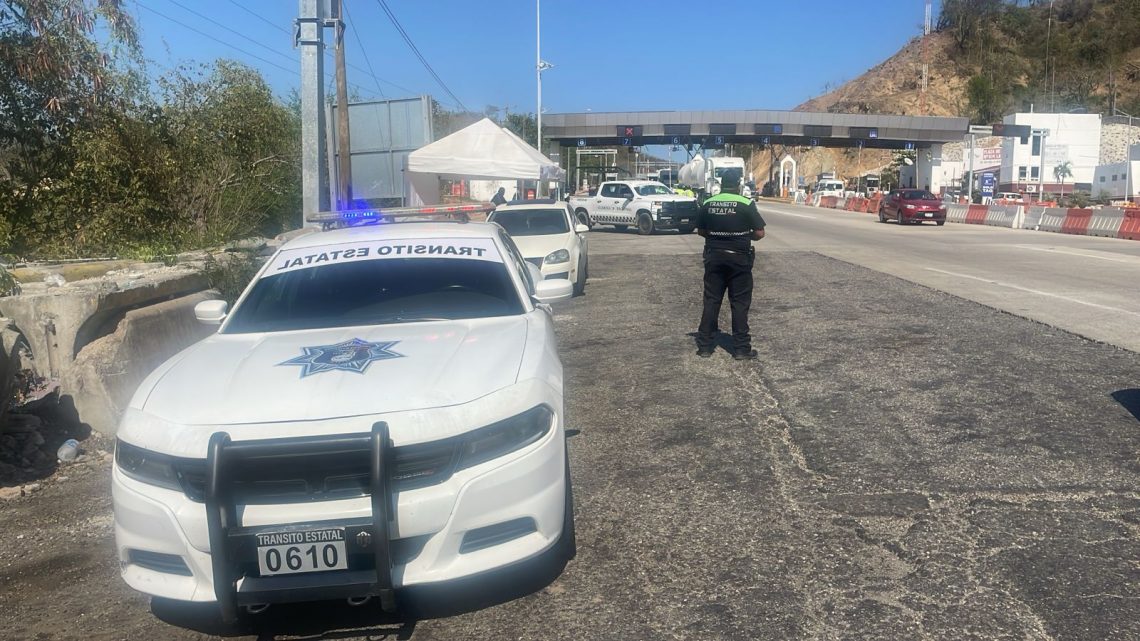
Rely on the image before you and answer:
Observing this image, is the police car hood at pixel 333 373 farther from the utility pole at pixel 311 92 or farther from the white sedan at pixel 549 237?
the white sedan at pixel 549 237

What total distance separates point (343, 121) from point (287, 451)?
16793 millimetres

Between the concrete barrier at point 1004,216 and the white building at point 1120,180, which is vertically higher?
the white building at point 1120,180

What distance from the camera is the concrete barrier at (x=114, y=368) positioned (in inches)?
258

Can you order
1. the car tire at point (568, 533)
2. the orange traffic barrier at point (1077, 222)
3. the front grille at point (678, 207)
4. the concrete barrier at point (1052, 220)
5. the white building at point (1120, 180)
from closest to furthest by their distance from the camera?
the car tire at point (568, 533)
the front grille at point (678, 207)
the orange traffic barrier at point (1077, 222)
the concrete barrier at point (1052, 220)
the white building at point (1120, 180)

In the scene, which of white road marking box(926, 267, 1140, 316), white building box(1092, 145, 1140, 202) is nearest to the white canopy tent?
white road marking box(926, 267, 1140, 316)

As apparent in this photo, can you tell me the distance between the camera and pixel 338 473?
3.33 m

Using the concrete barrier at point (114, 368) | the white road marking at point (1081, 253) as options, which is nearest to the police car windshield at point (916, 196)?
the white road marking at point (1081, 253)

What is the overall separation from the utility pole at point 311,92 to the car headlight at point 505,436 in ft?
30.7

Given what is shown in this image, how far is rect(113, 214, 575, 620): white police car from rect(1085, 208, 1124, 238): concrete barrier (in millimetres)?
29237

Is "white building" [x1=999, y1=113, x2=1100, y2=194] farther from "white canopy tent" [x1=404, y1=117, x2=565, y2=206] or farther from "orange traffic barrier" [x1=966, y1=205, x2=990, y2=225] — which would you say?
"white canopy tent" [x1=404, y1=117, x2=565, y2=206]

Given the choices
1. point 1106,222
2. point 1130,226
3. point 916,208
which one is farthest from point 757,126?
point 1130,226

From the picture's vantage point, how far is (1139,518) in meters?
4.41

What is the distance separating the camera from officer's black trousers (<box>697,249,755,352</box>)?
26.2 ft

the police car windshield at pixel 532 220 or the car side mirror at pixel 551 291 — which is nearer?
the car side mirror at pixel 551 291
